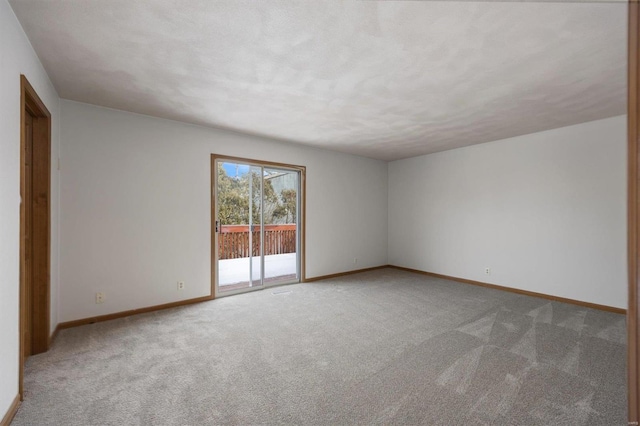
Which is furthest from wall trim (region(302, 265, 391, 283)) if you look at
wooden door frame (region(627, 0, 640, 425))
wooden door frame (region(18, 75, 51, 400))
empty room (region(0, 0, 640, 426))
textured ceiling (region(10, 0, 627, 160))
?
wooden door frame (region(627, 0, 640, 425))

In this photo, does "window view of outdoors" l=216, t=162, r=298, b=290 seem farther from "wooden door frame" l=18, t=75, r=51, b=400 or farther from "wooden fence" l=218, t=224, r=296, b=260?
"wooden door frame" l=18, t=75, r=51, b=400

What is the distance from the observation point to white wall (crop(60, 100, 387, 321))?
3.22 metres

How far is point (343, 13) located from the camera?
175 cm

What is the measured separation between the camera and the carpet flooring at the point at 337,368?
5.91 ft

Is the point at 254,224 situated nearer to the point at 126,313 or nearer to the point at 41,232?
the point at 126,313

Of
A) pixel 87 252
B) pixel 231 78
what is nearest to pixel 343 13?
pixel 231 78

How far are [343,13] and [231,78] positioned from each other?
49.8 inches

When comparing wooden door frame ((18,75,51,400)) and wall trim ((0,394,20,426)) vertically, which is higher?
wooden door frame ((18,75,51,400))

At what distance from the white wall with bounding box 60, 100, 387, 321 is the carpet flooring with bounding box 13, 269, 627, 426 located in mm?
413

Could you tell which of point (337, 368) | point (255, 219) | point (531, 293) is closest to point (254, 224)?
point (255, 219)

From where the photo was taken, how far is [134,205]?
3.57 metres

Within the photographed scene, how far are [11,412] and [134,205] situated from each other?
7.53 ft

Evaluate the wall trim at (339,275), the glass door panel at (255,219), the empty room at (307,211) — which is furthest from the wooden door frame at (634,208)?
the wall trim at (339,275)

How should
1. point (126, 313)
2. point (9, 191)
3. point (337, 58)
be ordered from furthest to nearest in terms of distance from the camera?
point (126, 313)
point (337, 58)
point (9, 191)
